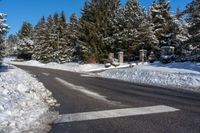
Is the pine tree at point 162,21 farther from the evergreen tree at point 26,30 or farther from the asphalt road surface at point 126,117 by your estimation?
the evergreen tree at point 26,30

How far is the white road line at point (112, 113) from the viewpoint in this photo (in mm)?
8680

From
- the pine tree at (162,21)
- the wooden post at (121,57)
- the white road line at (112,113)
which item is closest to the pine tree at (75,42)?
the wooden post at (121,57)

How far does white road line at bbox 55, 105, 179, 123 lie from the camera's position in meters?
8.68

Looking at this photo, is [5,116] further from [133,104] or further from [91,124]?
[133,104]

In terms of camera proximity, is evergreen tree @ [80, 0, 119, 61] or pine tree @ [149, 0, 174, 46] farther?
evergreen tree @ [80, 0, 119, 61]

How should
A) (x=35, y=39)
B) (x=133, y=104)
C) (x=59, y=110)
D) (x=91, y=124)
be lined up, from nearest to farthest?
(x=91, y=124), (x=59, y=110), (x=133, y=104), (x=35, y=39)

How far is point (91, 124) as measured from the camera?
7.93 metres

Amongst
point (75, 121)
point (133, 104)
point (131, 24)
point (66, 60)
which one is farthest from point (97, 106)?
point (66, 60)

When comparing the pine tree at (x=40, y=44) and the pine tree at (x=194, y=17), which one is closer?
the pine tree at (x=194, y=17)

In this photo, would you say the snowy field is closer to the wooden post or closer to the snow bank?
the snow bank

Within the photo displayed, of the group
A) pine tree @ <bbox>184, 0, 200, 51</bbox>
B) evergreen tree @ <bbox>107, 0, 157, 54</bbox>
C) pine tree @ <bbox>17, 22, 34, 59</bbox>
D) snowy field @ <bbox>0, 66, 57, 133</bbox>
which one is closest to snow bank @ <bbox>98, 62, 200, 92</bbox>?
pine tree @ <bbox>184, 0, 200, 51</bbox>

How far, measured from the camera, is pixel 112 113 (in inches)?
367

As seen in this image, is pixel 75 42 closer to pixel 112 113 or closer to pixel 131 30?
pixel 131 30

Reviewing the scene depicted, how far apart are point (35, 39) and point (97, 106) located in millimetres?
65753
